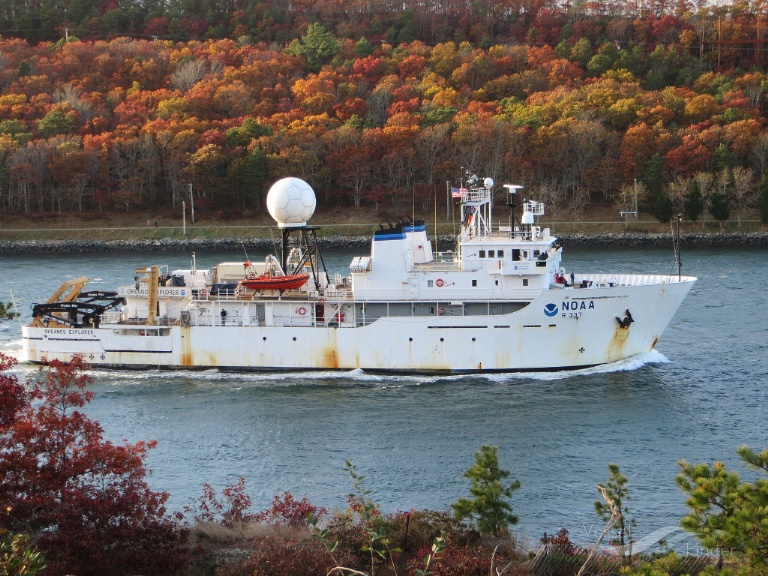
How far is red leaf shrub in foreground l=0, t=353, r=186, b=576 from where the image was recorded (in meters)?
19.8

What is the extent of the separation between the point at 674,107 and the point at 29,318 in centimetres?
6046

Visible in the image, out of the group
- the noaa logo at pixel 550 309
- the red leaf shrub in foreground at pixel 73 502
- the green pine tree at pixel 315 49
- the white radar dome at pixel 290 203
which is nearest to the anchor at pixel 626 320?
the noaa logo at pixel 550 309

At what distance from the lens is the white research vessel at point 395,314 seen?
39.2m

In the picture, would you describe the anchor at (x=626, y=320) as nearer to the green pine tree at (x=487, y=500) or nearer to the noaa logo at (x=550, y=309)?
the noaa logo at (x=550, y=309)

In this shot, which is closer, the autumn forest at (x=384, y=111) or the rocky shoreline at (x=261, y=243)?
the rocky shoreline at (x=261, y=243)

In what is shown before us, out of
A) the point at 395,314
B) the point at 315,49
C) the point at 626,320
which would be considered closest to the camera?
the point at 626,320

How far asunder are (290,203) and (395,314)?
5.92m

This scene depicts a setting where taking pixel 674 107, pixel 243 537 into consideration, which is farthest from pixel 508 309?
pixel 674 107

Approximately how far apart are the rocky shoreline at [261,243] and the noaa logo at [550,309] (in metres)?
36.3

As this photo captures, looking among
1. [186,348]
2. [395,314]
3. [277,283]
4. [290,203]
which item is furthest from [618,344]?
[186,348]

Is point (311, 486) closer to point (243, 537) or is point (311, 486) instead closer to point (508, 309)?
point (243, 537)

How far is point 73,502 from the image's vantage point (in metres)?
20.1

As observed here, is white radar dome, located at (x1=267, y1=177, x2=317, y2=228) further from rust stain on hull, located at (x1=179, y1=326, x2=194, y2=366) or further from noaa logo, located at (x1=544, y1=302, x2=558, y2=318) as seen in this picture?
noaa logo, located at (x1=544, y1=302, x2=558, y2=318)

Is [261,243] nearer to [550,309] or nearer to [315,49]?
[315,49]
